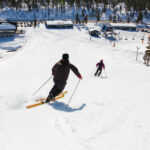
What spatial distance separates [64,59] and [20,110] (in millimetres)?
2209

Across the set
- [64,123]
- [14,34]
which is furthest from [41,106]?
[14,34]

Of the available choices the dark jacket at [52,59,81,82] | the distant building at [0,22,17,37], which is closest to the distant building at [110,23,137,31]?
the distant building at [0,22,17,37]

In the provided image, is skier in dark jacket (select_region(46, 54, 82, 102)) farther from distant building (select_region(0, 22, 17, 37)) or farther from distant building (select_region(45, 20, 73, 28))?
distant building (select_region(45, 20, 73, 28))

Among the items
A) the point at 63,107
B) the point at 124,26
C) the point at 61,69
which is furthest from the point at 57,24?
the point at 63,107

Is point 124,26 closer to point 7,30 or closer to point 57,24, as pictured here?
point 57,24

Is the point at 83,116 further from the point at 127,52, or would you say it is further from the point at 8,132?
the point at 127,52

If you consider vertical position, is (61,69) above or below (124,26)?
below

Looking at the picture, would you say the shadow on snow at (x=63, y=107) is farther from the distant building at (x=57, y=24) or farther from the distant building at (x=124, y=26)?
the distant building at (x=124, y=26)

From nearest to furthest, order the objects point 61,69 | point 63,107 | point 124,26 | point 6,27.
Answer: point 63,107
point 61,69
point 6,27
point 124,26

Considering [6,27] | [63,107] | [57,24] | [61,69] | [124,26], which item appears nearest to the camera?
[63,107]

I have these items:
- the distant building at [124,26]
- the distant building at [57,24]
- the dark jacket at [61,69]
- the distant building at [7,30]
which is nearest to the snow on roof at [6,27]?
the distant building at [7,30]

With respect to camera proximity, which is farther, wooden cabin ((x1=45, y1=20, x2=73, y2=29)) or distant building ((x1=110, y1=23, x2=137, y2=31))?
distant building ((x1=110, y1=23, x2=137, y2=31))

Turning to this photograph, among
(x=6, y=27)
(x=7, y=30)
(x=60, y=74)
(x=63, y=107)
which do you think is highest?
(x=6, y=27)

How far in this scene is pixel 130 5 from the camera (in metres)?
109
